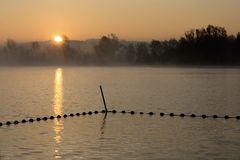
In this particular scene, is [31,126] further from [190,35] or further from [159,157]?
[190,35]

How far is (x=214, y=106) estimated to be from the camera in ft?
146

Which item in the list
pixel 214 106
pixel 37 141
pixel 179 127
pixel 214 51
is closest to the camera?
pixel 37 141

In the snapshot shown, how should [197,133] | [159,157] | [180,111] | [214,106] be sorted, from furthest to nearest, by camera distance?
[214,106]
[180,111]
[197,133]
[159,157]

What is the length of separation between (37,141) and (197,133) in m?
9.01

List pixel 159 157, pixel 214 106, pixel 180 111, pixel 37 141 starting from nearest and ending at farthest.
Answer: pixel 159 157
pixel 37 141
pixel 180 111
pixel 214 106

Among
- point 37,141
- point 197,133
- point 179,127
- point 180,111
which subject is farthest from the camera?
point 180,111

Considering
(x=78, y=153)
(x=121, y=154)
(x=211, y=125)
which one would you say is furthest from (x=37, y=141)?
(x=211, y=125)

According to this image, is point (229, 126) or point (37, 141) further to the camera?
point (229, 126)

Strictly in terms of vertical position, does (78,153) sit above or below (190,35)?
below

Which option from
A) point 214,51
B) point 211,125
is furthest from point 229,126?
point 214,51

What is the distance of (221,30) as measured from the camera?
A: 618ft

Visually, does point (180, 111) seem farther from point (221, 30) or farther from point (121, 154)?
point (221, 30)

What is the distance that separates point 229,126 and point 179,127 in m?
3.14

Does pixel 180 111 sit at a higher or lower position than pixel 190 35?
lower
